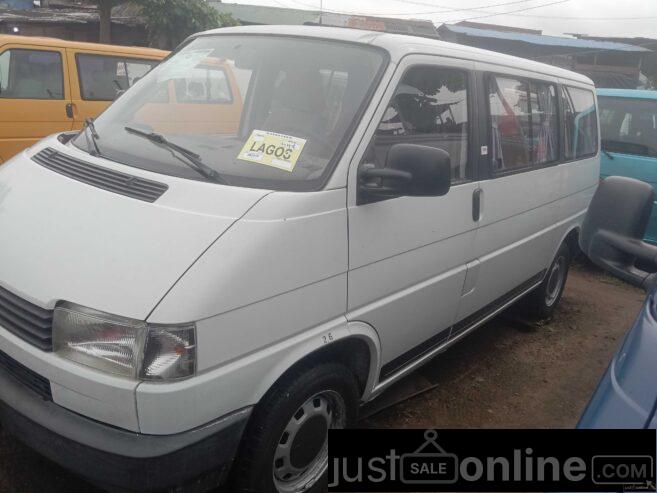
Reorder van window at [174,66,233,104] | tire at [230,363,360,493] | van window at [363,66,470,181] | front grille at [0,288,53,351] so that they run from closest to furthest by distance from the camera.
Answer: front grille at [0,288,53,351] → tire at [230,363,360,493] → van window at [363,66,470,181] → van window at [174,66,233,104]

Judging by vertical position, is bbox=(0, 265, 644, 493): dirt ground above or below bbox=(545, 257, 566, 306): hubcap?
below

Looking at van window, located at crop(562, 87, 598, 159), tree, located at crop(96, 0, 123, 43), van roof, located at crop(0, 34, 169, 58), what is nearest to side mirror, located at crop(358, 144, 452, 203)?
van window, located at crop(562, 87, 598, 159)

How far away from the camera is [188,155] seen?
93.1 inches

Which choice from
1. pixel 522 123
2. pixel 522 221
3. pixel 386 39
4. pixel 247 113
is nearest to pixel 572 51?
pixel 522 123

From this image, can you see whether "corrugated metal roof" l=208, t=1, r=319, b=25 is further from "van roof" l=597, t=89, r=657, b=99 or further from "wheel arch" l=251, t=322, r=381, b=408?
"wheel arch" l=251, t=322, r=381, b=408

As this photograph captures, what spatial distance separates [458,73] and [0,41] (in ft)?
18.0

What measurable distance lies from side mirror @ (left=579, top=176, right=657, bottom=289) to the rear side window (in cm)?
132

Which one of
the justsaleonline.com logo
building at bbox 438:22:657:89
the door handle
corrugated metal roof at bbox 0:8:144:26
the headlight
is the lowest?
the justsaleonline.com logo

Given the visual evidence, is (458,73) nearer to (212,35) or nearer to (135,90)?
(212,35)

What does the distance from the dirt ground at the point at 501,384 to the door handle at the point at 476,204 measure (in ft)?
3.95

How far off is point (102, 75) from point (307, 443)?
593 centimetres

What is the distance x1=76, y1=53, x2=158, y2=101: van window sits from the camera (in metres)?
6.60

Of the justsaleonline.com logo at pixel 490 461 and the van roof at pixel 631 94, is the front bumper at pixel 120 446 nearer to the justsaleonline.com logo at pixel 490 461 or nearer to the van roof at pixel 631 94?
the justsaleonline.com logo at pixel 490 461

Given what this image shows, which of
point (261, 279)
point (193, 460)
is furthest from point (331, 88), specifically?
point (193, 460)
